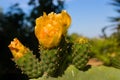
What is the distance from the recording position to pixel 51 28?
2846 mm

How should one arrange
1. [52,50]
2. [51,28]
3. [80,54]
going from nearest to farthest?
1. [51,28]
2. [52,50]
3. [80,54]

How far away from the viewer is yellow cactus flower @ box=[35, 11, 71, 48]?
285cm

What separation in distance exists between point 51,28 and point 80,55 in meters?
0.37

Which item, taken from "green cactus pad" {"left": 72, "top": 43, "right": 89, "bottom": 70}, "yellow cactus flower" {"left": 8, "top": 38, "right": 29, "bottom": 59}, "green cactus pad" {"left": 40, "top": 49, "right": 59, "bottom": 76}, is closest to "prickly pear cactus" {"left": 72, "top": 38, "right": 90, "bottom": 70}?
"green cactus pad" {"left": 72, "top": 43, "right": 89, "bottom": 70}

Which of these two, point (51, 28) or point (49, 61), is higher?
point (51, 28)

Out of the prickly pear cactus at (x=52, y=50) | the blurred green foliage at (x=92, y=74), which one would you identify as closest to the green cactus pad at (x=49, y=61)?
the prickly pear cactus at (x=52, y=50)

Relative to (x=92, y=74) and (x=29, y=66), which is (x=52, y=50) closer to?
(x=29, y=66)

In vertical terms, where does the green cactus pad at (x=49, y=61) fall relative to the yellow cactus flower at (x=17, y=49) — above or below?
below

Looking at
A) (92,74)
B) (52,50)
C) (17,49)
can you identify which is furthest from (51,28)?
(92,74)

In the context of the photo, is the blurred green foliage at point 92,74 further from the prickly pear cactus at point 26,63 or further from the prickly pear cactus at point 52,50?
the prickly pear cactus at point 26,63

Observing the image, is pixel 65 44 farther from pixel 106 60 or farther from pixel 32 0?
pixel 106 60

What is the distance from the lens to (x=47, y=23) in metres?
2.88

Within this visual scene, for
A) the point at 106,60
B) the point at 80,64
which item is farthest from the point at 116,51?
the point at 80,64

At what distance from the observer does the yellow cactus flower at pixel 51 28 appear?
2852mm
